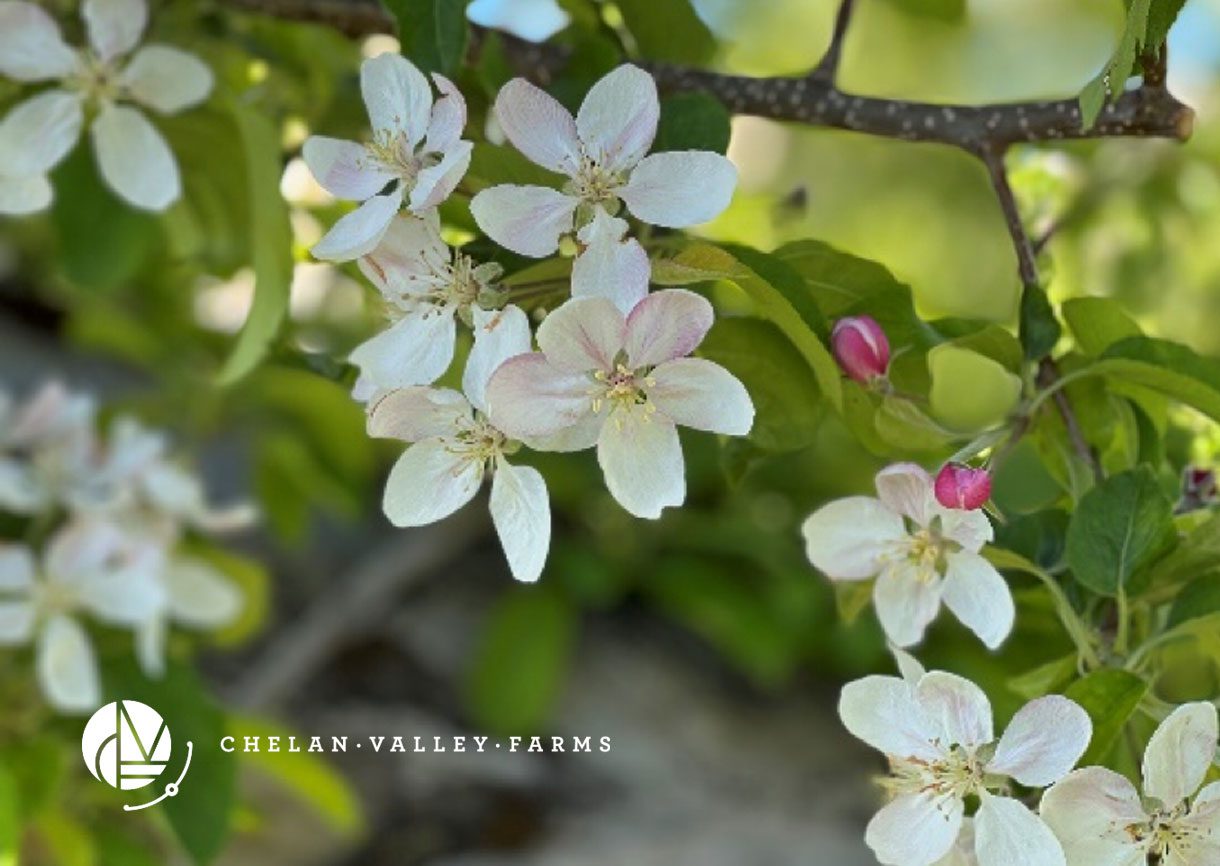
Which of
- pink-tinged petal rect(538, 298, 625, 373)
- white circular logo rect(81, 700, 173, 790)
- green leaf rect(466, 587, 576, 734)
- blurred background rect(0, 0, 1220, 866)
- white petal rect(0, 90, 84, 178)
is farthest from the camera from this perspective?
green leaf rect(466, 587, 576, 734)

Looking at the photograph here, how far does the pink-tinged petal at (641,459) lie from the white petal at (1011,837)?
13cm

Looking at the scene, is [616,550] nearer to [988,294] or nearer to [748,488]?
[748,488]

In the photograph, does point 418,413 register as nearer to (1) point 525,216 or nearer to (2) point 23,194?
(1) point 525,216

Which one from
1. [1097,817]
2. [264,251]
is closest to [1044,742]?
[1097,817]

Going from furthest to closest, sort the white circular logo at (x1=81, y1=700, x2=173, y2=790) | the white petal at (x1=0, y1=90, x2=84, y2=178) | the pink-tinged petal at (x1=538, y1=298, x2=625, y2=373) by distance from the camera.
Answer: the white circular logo at (x1=81, y1=700, x2=173, y2=790) → the white petal at (x1=0, y1=90, x2=84, y2=178) → the pink-tinged petal at (x1=538, y1=298, x2=625, y2=373)

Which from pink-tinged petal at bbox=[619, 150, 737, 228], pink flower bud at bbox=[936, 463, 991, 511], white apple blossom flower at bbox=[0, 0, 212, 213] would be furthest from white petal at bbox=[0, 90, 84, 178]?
pink flower bud at bbox=[936, 463, 991, 511]

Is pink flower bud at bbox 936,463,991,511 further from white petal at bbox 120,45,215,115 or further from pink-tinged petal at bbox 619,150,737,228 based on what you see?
white petal at bbox 120,45,215,115

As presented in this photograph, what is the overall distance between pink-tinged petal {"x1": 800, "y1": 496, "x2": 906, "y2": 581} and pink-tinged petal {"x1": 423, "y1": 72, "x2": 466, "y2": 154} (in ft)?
0.58

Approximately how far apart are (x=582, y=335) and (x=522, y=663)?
114 cm

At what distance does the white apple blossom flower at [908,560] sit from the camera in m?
0.54

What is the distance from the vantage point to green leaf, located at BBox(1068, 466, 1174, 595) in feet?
1.76

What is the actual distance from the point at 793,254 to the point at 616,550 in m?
1.10

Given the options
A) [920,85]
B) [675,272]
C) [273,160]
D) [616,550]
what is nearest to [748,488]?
[616,550]

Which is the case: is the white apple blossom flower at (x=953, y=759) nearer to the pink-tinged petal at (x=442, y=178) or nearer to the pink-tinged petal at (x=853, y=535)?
the pink-tinged petal at (x=853, y=535)
